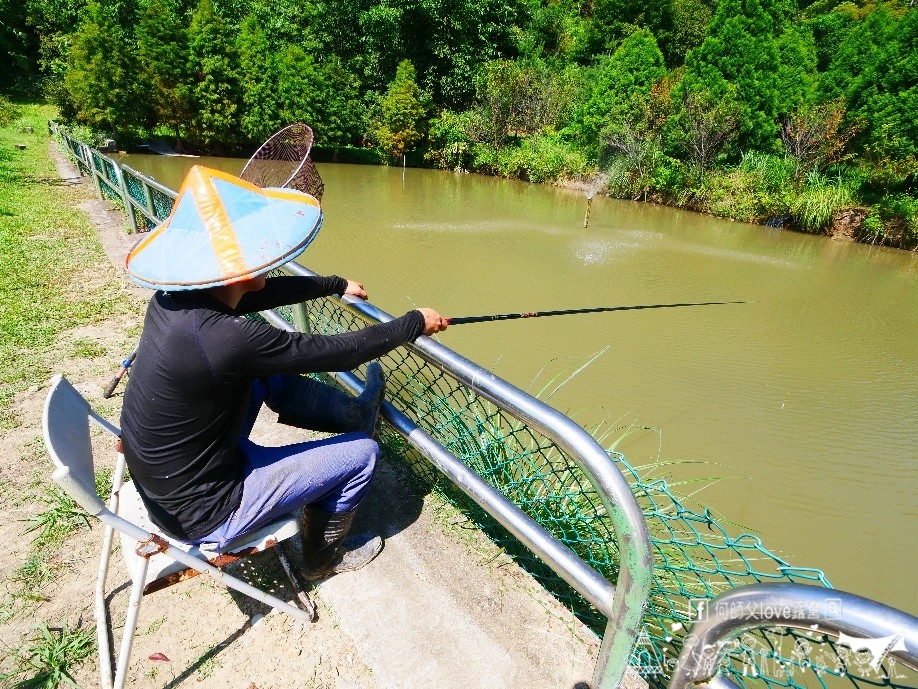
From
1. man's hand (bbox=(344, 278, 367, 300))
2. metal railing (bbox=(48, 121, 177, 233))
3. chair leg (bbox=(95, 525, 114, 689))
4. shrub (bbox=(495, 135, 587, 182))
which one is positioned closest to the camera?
chair leg (bbox=(95, 525, 114, 689))

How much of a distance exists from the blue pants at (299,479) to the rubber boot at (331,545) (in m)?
0.04

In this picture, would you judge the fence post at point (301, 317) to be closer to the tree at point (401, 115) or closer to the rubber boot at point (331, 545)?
the rubber boot at point (331, 545)

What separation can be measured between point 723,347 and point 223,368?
5.52 meters

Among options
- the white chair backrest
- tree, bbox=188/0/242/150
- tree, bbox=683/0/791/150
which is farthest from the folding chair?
tree, bbox=188/0/242/150

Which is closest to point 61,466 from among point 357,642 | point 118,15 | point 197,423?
point 197,423

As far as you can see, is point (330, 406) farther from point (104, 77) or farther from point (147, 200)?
point (104, 77)

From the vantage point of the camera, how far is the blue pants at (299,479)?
1474 mm

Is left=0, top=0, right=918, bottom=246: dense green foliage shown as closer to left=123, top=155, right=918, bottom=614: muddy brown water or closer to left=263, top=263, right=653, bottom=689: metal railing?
left=123, top=155, right=918, bottom=614: muddy brown water

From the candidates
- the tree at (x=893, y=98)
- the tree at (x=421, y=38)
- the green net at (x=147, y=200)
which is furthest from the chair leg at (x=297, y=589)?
the tree at (x=421, y=38)

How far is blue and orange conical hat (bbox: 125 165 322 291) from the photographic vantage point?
133 centimetres

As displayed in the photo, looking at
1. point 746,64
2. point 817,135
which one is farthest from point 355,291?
point 746,64

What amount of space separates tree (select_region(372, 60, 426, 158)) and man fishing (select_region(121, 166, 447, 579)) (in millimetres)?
19209

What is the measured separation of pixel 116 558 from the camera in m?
1.91

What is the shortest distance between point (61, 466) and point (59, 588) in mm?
1033
